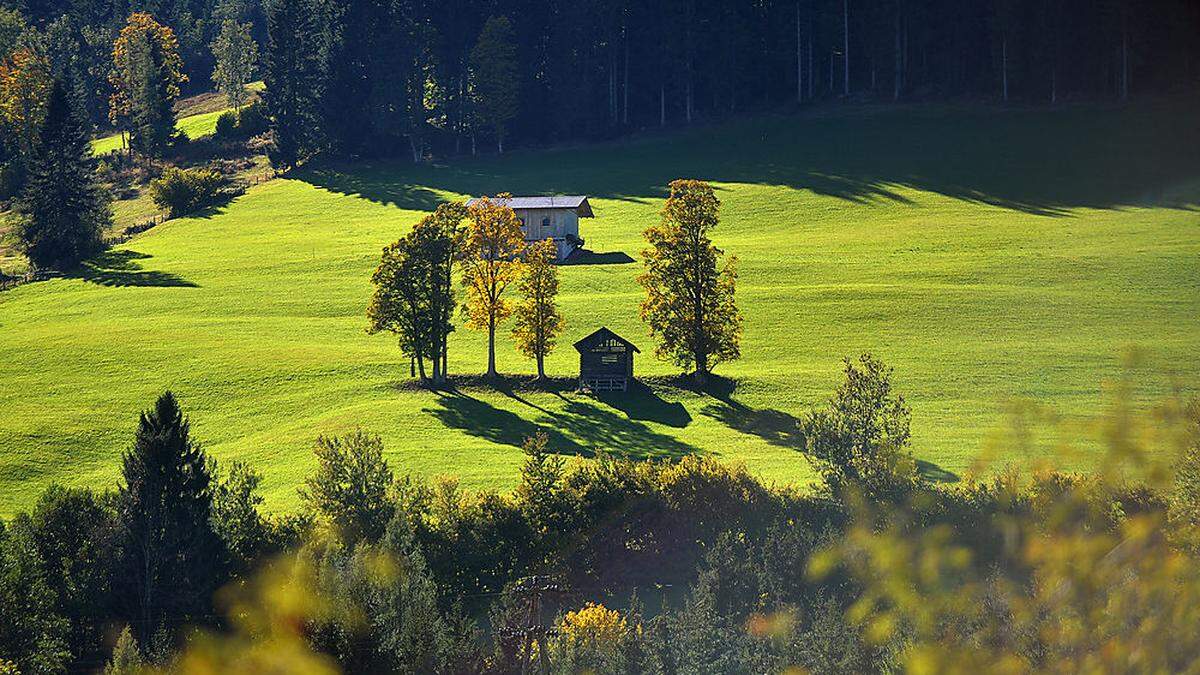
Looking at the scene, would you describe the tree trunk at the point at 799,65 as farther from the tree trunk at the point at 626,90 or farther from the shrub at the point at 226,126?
the shrub at the point at 226,126

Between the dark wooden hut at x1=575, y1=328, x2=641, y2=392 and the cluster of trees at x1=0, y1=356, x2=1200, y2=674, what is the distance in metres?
13.6

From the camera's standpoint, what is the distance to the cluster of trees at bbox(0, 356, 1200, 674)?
27.7m

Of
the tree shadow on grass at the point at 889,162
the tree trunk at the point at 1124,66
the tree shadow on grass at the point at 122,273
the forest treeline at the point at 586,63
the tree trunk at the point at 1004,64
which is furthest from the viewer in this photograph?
the forest treeline at the point at 586,63

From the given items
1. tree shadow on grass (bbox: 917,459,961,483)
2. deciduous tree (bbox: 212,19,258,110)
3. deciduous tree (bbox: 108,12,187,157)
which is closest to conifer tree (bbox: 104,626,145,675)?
tree shadow on grass (bbox: 917,459,961,483)

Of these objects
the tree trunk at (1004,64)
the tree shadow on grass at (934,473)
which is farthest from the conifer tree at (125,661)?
the tree trunk at (1004,64)

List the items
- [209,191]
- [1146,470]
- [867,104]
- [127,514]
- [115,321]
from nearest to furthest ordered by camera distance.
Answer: [1146,470] → [127,514] → [115,321] → [209,191] → [867,104]

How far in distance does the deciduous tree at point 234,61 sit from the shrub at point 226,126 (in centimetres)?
569

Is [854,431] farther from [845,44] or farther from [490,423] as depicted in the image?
[845,44]

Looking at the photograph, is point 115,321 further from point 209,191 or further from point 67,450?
point 209,191

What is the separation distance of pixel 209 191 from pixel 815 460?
273 feet

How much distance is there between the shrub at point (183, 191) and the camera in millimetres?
110250

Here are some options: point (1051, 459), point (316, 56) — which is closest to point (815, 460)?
point (1051, 459)

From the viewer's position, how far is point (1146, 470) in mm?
5875

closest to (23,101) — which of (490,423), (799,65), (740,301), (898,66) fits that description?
(799,65)
